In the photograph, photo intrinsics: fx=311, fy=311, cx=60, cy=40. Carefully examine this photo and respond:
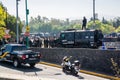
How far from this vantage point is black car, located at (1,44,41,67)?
68.2 feet

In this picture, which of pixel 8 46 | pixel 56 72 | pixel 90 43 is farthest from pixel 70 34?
pixel 56 72

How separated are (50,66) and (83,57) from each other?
9.17 feet

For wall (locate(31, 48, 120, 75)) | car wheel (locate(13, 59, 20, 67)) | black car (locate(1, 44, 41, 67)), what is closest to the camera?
wall (locate(31, 48, 120, 75))

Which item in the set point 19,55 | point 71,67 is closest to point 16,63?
point 19,55

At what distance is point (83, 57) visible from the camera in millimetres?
21031

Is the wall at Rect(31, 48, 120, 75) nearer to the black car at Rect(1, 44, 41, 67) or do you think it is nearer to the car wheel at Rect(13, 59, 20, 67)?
the black car at Rect(1, 44, 41, 67)

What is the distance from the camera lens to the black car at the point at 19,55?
68.2ft

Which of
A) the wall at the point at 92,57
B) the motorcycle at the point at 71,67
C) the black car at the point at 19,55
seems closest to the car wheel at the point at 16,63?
the black car at the point at 19,55

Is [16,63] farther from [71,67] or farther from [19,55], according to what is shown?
[71,67]

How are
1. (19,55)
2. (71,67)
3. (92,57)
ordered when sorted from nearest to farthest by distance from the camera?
1. (71,67)
2. (92,57)
3. (19,55)

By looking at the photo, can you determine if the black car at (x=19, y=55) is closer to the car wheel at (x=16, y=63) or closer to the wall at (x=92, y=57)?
the car wheel at (x=16, y=63)

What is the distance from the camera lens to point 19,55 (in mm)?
20969

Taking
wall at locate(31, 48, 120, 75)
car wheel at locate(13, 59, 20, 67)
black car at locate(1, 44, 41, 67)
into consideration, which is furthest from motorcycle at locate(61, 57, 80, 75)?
car wheel at locate(13, 59, 20, 67)

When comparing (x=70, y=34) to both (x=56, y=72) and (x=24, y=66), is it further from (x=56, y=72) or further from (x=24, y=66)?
(x=56, y=72)
